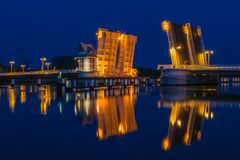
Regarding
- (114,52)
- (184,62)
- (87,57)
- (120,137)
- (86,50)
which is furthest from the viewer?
(86,50)

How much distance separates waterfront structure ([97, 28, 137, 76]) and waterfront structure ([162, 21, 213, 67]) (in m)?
8.98

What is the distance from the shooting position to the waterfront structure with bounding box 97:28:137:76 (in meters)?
54.8

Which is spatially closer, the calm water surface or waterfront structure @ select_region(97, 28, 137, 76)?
the calm water surface

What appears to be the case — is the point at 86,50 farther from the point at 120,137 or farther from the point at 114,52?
the point at 120,137

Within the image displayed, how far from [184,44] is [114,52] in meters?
10.4

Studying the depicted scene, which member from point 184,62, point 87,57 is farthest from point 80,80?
point 184,62

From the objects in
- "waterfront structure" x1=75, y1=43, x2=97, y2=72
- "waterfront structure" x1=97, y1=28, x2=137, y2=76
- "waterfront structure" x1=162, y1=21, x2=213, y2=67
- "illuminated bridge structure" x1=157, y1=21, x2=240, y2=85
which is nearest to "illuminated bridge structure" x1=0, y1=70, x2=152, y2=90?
"waterfront structure" x1=75, y1=43, x2=97, y2=72

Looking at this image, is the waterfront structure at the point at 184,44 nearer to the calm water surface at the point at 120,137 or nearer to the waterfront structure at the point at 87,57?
the waterfront structure at the point at 87,57

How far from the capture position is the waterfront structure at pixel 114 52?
54.8 m

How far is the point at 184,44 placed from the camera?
176ft

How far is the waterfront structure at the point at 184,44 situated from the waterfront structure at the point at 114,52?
29.5 feet

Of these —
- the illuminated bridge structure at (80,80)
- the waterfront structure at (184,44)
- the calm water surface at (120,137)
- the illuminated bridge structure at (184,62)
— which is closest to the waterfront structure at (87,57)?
the illuminated bridge structure at (80,80)

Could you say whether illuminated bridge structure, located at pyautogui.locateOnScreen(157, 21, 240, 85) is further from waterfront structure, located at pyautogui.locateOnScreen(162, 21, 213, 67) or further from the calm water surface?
the calm water surface

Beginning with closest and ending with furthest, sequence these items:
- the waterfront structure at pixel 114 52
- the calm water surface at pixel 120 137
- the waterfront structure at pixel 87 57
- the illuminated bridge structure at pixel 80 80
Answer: the calm water surface at pixel 120 137, the illuminated bridge structure at pixel 80 80, the waterfront structure at pixel 114 52, the waterfront structure at pixel 87 57
